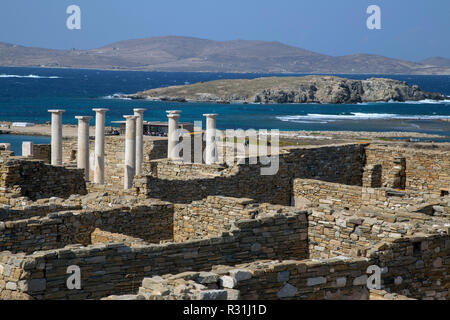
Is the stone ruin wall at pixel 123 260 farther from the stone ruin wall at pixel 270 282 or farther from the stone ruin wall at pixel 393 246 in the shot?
the stone ruin wall at pixel 270 282

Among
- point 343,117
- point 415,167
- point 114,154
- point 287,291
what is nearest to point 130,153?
point 114,154

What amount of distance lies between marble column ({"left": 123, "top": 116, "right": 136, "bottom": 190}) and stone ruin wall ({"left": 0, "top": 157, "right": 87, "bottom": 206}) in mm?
7617

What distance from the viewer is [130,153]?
1086 inches

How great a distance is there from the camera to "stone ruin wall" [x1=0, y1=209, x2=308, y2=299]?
8844 millimetres

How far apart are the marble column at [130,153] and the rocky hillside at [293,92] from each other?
14268cm

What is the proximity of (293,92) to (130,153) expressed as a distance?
505 ft

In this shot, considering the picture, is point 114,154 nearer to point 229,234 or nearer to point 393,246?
point 229,234

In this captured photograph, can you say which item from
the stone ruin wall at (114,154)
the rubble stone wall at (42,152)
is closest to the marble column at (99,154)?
the stone ruin wall at (114,154)

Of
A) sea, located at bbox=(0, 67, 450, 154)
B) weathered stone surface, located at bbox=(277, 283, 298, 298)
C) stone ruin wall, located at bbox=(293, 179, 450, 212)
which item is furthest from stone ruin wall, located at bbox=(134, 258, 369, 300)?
sea, located at bbox=(0, 67, 450, 154)

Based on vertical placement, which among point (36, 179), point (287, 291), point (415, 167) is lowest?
point (287, 291)

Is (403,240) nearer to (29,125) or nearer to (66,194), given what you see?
(66,194)

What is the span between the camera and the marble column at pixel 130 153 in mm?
26281

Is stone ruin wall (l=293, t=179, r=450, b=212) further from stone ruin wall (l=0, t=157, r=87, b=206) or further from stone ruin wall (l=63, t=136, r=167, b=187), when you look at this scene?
stone ruin wall (l=63, t=136, r=167, b=187)
